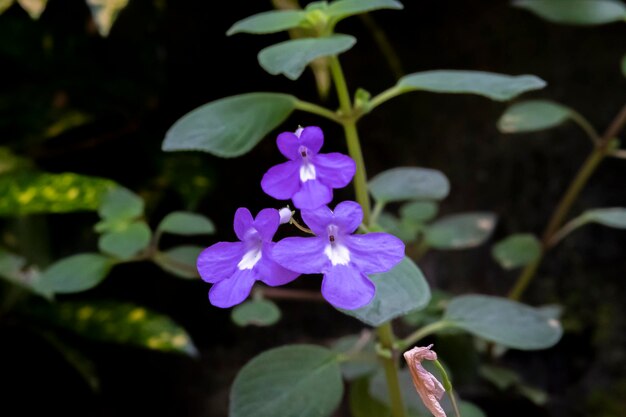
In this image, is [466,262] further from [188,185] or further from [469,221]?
[188,185]

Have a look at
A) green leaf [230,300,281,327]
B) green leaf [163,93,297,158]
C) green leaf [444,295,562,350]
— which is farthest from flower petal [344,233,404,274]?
green leaf [230,300,281,327]

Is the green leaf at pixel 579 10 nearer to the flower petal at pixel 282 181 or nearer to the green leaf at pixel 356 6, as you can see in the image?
the green leaf at pixel 356 6

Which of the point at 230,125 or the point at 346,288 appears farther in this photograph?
the point at 230,125

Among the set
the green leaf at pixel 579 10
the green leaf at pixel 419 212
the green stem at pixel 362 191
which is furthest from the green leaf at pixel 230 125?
the green leaf at pixel 579 10

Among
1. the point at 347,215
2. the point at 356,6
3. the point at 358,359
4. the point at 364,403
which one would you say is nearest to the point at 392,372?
the point at 358,359

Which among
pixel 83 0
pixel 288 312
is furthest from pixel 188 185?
pixel 83 0

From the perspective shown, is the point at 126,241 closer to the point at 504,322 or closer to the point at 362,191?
the point at 362,191
